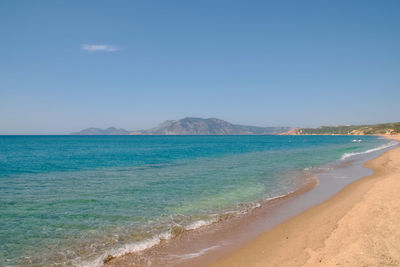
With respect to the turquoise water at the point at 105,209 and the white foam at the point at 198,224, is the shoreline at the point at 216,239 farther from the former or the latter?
the turquoise water at the point at 105,209

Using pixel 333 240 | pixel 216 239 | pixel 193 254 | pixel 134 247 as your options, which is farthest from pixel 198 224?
pixel 333 240

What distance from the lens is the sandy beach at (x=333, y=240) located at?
20.5ft

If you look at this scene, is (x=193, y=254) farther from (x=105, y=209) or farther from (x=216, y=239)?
(x=105, y=209)

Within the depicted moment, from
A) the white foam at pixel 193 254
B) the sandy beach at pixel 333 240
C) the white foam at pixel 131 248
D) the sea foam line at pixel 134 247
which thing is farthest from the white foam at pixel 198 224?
the sandy beach at pixel 333 240

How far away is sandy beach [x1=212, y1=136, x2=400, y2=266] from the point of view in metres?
6.25

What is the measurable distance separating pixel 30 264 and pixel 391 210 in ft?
43.2

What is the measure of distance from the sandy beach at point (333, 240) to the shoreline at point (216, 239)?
414mm

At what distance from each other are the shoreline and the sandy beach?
1.36 feet

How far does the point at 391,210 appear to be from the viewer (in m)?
9.89

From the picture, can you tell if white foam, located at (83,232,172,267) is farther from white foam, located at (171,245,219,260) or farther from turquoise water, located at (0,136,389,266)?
white foam, located at (171,245,219,260)

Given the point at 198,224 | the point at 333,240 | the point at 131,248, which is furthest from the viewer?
the point at 198,224

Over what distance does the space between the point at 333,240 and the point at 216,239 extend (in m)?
3.79

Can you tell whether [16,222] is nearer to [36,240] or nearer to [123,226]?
[36,240]

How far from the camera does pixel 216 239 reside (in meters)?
8.65
